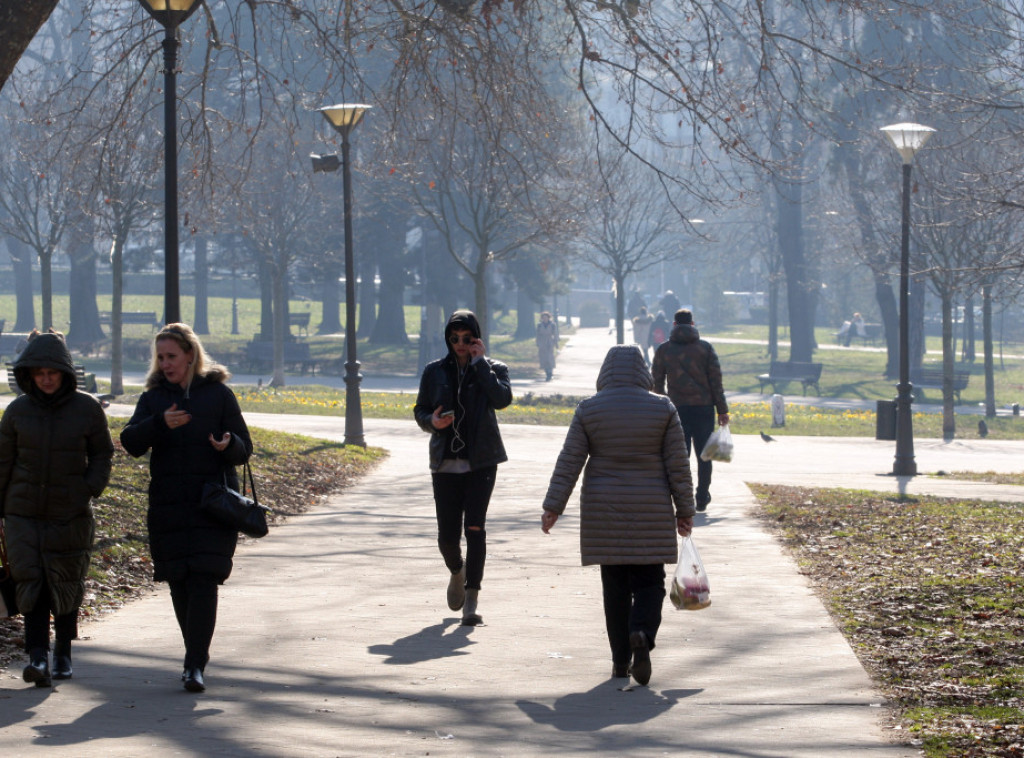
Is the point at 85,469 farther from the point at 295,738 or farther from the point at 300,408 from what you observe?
the point at 300,408

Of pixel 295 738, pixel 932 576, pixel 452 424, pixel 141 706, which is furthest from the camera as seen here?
pixel 932 576

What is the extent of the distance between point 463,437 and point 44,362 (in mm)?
2410

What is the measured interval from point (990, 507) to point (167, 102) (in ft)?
27.2

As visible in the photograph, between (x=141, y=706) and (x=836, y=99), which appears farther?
(x=836, y=99)

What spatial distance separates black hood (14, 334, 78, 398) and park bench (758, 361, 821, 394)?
32565 millimetres

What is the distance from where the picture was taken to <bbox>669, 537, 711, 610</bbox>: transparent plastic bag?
667 cm

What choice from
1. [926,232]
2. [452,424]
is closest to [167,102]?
[452,424]

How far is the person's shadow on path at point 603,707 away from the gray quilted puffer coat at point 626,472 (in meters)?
0.57

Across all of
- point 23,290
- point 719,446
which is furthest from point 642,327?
point 719,446

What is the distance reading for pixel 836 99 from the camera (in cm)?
3897

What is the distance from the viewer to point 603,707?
5730mm

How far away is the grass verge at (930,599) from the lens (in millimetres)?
5520

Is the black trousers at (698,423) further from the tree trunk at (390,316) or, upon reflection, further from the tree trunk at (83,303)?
the tree trunk at (83,303)

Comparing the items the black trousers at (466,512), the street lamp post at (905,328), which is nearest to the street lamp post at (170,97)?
the black trousers at (466,512)
